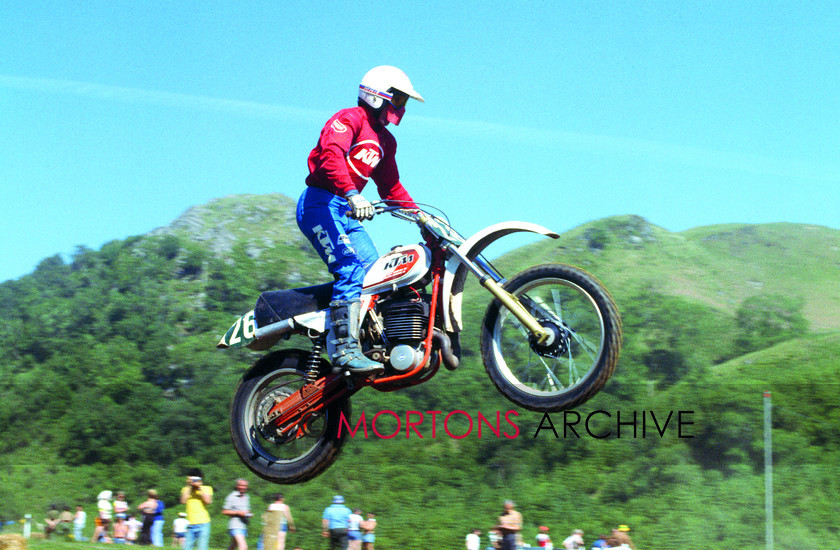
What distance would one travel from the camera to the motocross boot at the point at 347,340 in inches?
224

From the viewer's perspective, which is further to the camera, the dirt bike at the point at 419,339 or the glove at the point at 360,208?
the glove at the point at 360,208

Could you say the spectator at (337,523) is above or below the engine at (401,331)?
below

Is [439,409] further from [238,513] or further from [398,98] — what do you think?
[398,98]

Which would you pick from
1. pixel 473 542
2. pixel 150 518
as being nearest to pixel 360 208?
pixel 150 518

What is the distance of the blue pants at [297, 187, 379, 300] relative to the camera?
233 inches

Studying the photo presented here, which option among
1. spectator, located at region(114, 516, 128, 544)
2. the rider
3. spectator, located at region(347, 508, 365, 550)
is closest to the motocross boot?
the rider

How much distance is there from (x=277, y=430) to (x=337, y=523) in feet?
15.5

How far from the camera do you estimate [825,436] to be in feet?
65.1

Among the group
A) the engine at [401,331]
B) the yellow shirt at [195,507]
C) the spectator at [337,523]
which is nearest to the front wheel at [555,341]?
the engine at [401,331]

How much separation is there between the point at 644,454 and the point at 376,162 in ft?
52.0

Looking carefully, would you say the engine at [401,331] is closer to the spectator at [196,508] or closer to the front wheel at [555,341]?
the front wheel at [555,341]

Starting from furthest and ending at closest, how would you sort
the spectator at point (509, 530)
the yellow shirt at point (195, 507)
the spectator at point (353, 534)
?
the spectator at point (353, 534), the spectator at point (509, 530), the yellow shirt at point (195, 507)

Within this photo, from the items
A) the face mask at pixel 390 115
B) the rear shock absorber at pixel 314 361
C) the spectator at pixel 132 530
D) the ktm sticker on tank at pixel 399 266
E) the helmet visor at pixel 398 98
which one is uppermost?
the helmet visor at pixel 398 98

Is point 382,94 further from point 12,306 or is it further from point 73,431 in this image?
point 12,306
